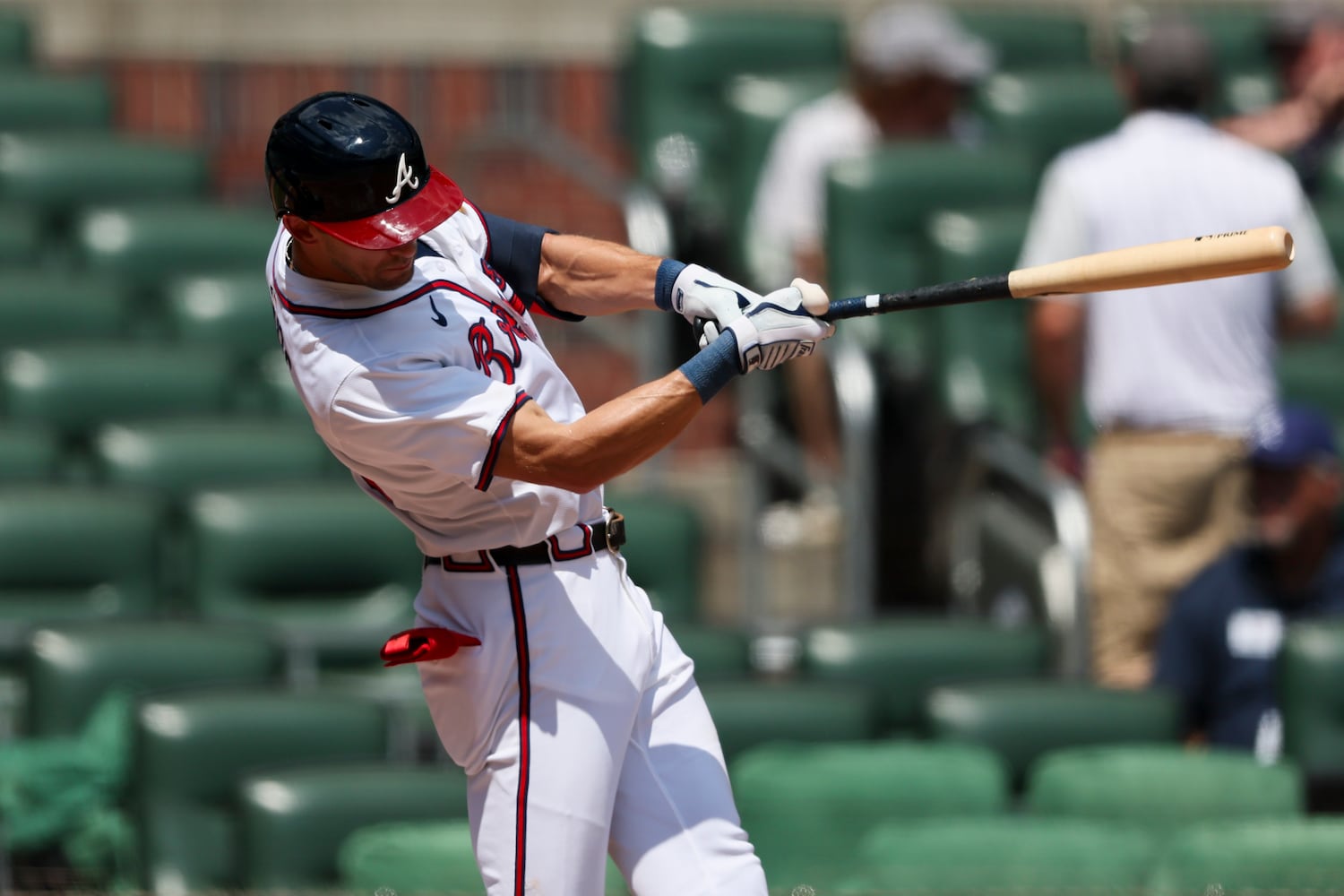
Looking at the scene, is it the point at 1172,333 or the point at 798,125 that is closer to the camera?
the point at 1172,333

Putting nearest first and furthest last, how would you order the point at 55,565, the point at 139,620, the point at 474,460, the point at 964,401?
the point at 474,460 → the point at 139,620 → the point at 55,565 → the point at 964,401

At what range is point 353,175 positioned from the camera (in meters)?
2.35

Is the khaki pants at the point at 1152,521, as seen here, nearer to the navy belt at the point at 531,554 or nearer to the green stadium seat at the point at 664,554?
the green stadium seat at the point at 664,554

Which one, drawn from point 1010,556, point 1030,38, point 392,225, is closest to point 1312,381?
point 1010,556

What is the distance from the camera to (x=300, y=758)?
3.67m

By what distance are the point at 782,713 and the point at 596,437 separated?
150cm

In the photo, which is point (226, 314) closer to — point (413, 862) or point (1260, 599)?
point (413, 862)

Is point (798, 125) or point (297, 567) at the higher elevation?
point (798, 125)

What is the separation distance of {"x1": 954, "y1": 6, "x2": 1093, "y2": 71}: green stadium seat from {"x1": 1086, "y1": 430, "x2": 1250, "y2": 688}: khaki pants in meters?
2.43

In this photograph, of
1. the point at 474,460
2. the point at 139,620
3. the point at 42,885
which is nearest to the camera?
the point at 474,460

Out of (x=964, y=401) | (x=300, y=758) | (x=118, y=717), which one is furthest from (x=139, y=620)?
(x=964, y=401)

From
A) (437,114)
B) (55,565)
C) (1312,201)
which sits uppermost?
(437,114)

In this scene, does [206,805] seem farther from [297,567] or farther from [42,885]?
[297,567]

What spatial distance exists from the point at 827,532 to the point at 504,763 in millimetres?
2749
